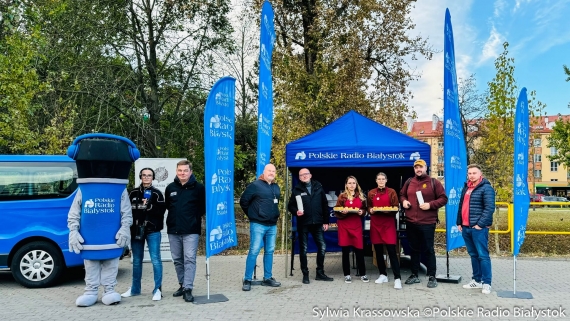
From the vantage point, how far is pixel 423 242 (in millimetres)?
7051

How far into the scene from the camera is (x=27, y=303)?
6277mm

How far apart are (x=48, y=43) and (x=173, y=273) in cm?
800

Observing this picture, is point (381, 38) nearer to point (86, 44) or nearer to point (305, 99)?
point (305, 99)

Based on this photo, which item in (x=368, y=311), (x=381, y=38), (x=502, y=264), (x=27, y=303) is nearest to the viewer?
(x=368, y=311)

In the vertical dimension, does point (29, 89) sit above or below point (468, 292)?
above

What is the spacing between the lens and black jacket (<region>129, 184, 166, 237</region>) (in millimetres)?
6277

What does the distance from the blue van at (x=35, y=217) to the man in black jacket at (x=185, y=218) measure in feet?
7.30

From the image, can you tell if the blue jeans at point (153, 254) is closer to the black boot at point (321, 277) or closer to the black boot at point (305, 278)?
the black boot at point (305, 278)

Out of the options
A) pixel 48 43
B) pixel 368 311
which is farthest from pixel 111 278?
pixel 48 43

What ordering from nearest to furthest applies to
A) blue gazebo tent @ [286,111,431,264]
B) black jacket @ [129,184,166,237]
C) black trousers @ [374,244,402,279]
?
1. black jacket @ [129,184,166,237]
2. black trousers @ [374,244,402,279]
3. blue gazebo tent @ [286,111,431,264]

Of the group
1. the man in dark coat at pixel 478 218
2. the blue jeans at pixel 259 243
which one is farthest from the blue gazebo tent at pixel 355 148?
the blue jeans at pixel 259 243

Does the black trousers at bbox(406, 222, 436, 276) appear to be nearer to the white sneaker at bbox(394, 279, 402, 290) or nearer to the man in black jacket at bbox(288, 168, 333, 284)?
the white sneaker at bbox(394, 279, 402, 290)

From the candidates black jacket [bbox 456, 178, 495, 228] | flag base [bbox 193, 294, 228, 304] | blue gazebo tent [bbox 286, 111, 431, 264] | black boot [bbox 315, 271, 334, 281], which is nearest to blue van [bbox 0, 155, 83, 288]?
flag base [bbox 193, 294, 228, 304]

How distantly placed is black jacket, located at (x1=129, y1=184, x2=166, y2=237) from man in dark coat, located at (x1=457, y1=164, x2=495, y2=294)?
4.27 metres
